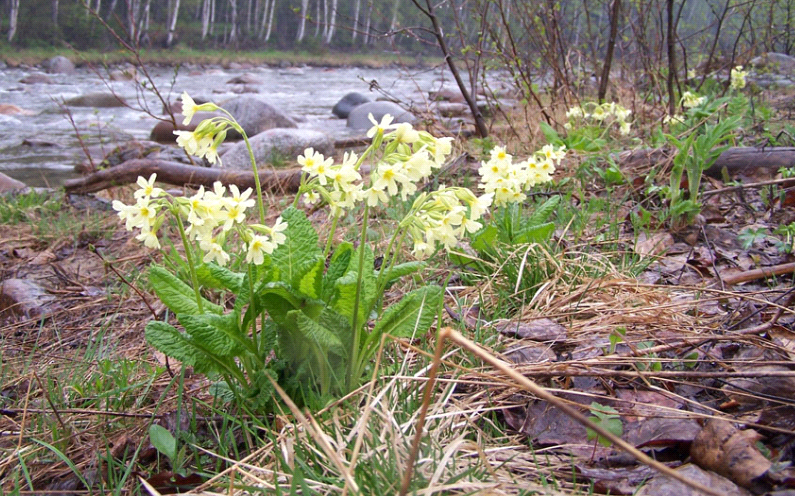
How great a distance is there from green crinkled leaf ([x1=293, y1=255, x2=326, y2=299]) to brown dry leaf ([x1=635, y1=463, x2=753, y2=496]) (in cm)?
83

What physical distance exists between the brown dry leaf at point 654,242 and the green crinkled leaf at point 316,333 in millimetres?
1467

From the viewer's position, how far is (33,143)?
7840 millimetres

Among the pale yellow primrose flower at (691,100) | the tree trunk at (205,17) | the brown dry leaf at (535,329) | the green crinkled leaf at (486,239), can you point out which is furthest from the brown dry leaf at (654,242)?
the tree trunk at (205,17)

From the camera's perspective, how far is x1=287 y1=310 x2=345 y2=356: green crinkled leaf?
1.33m

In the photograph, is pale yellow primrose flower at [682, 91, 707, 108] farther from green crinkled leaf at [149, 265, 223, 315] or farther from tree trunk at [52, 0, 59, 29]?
tree trunk at [52, 0, 59, 29]

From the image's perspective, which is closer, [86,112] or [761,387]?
[761,387]

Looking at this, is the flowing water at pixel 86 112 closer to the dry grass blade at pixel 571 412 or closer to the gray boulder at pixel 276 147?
the gray boulder at pixel 276 147

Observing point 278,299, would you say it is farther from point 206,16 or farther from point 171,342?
point 206,16

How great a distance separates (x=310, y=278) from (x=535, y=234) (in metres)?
1.13

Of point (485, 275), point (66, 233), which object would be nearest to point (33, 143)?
point (66, 233)

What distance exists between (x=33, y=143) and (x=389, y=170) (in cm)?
839

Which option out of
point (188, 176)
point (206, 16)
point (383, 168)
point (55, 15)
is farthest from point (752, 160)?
point (206, 16)

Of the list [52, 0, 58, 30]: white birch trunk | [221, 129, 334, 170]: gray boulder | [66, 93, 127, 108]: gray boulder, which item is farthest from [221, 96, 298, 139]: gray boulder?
[52, 0, 58, 30]: white birch trunk

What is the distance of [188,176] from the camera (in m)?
4.30
